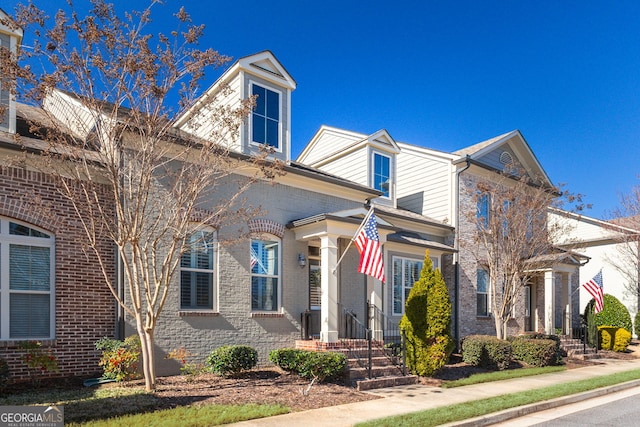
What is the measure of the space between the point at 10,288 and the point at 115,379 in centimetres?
263

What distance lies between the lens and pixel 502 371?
14461 millimetres

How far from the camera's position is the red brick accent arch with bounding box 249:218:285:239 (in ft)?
41.4

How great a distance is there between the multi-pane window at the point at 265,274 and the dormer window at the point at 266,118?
287 cm

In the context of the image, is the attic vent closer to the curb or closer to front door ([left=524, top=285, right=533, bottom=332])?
front door ([left=524, top=285, right=533, bottom=332])

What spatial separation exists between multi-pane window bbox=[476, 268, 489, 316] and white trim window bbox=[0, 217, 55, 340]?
48.6 feet

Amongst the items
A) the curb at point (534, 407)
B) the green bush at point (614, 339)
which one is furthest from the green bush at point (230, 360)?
the green bush at point (614, 339)

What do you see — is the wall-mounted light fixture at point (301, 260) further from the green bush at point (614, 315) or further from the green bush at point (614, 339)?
the green bush at point (614, 315)

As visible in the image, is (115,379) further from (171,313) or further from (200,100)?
(200,100)

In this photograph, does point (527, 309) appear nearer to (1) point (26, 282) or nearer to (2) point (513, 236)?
(2) point (513, 236)

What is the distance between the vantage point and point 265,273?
42.4 ft

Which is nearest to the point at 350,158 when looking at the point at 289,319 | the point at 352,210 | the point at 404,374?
the point at 352,210

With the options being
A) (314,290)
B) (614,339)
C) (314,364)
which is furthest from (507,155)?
(314,364)

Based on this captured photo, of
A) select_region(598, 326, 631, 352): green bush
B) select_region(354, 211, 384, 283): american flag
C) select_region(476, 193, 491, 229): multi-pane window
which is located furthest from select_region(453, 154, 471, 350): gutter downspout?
select_region(598, 326, 631, 352): green bush

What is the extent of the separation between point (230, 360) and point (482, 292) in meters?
12.1
